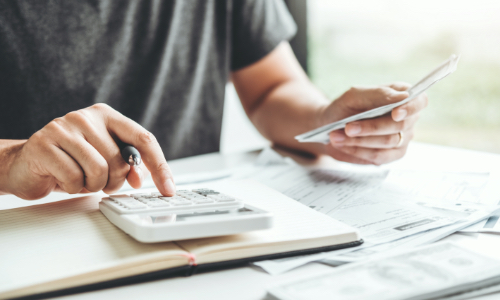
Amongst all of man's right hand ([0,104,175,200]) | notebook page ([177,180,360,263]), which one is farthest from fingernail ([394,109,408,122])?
man's right hand ([0,104,175,200])

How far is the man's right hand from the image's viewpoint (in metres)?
0.45

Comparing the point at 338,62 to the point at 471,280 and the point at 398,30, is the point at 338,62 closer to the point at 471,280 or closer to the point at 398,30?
the point at 398,30

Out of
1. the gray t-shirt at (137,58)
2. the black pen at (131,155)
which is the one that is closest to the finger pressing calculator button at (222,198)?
the black pen at (131,155)

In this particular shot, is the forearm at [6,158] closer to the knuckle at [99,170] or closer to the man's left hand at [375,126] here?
the knuckle at [99,170]

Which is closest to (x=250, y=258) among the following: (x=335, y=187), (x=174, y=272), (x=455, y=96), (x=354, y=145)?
(x=174, y=272)

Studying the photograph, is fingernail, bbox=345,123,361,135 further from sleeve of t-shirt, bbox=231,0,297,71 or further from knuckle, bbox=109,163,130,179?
sleeve of t-shirt, bbox=231,0,297,71

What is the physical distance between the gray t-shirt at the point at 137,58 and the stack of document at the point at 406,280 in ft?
2.59

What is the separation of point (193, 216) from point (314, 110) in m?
0.54

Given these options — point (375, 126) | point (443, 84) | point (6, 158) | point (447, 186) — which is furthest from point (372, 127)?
point (443, 84)

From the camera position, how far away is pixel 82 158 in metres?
0.45

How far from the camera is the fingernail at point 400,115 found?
2.11 ft

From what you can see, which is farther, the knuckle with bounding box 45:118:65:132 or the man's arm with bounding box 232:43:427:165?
the man's arm with bounding box 232:43:427:165

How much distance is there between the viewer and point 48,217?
1.47ft

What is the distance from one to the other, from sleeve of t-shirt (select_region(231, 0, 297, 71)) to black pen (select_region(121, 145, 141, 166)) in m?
0.72
